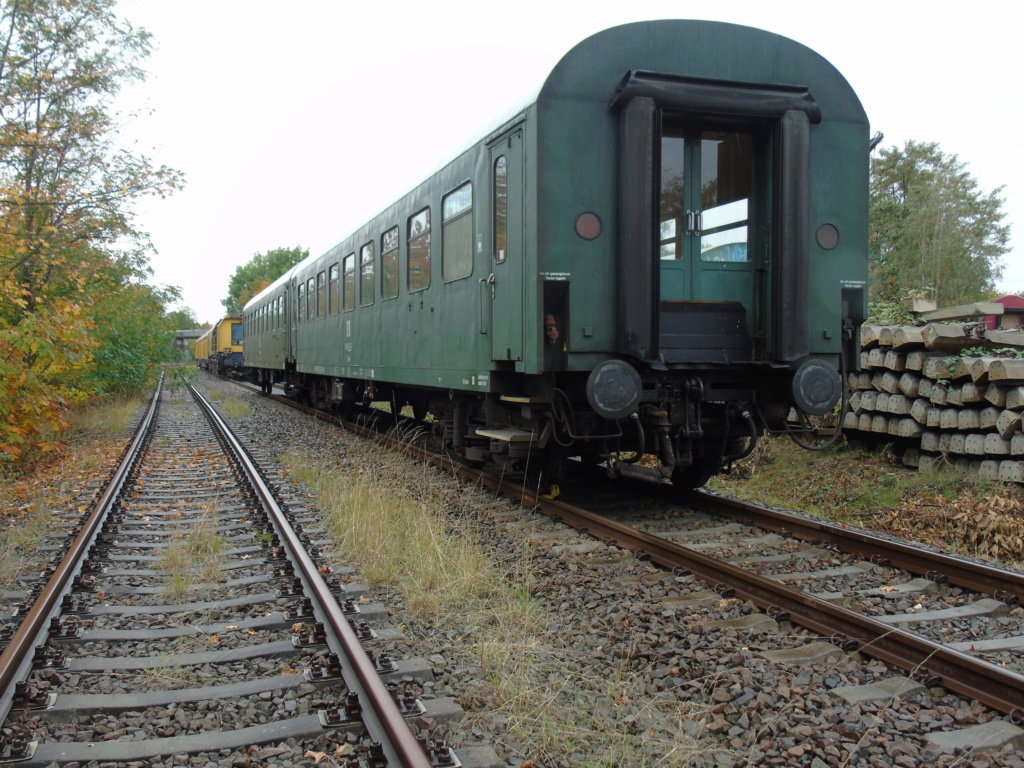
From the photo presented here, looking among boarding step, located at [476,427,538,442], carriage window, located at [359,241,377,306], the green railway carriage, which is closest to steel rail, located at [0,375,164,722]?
boarding step, located at [476,427,538,442]

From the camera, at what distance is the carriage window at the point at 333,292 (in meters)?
13.7

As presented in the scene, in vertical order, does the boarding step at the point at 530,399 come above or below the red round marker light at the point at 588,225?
below

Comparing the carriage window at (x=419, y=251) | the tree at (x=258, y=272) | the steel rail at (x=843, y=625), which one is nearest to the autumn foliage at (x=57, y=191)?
the carriage window at (x=419, y=251)

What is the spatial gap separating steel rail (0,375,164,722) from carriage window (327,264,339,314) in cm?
657

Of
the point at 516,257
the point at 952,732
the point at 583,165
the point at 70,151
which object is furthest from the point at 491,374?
the point at 70,151

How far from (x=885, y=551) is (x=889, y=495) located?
3011 mm

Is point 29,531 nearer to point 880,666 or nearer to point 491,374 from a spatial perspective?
point 491,374

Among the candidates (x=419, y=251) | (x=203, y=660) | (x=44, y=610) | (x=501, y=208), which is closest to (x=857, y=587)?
(x=203, y=660)

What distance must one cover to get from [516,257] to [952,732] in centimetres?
418

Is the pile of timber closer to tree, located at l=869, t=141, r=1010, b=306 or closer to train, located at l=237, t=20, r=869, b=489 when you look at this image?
train, located at l=237, t=20, r=869, b=489

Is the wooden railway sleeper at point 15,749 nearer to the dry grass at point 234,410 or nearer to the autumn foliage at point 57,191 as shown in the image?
the autumn foliage at point 57,191

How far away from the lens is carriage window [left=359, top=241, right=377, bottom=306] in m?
11.0

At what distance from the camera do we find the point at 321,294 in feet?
49.4

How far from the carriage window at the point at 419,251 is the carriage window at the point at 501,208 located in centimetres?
209
